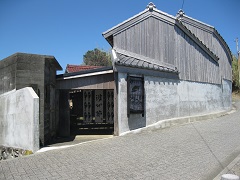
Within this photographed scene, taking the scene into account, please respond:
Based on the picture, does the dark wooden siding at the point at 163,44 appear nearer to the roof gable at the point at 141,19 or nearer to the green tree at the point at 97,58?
the roof gable at the point at 141,19

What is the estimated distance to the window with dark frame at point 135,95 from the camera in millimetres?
10031

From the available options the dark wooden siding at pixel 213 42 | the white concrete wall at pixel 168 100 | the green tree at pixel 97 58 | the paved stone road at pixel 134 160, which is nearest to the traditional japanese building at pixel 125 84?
the white concrete wall at pixel 168 100

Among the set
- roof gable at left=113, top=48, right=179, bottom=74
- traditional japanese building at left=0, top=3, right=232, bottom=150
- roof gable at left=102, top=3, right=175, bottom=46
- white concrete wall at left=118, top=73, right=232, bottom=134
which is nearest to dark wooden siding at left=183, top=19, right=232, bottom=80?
traditional japanese building at left=0, top=3, right=232, bottom=150

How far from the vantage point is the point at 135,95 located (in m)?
10.3

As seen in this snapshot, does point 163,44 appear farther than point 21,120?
Yes

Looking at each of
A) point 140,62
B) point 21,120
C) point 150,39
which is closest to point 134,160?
point 21,120

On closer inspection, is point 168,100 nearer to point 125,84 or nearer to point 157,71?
point 157,71

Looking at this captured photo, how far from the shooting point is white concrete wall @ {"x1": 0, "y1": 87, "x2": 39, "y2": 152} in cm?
761

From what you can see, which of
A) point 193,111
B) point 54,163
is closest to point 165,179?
point 54,163

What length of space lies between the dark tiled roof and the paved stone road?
10.7 ft

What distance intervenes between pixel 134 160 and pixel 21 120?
4.48 metres

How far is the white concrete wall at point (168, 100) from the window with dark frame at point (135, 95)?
227 millimetres

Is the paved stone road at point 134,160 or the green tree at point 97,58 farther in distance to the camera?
the green tree at point 97,58

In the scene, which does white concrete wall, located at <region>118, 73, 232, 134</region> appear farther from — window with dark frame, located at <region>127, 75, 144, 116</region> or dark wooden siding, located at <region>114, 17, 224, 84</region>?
dark wooden siding, located at <region>114, 17, 224, 84</region>
